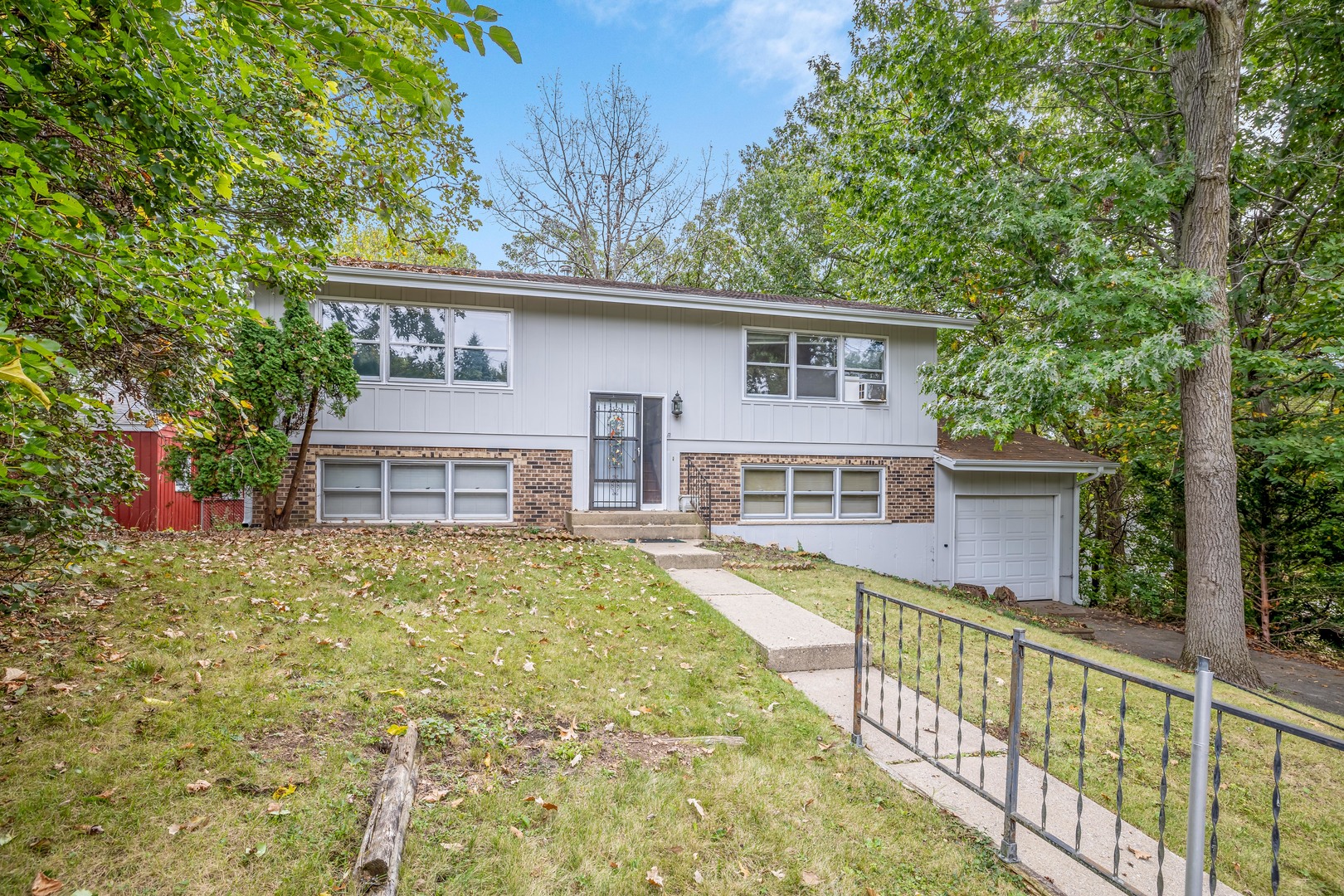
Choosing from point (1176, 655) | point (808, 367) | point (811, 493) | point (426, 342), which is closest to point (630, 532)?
Answer: point (811, 493)

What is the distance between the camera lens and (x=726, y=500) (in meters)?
11.9

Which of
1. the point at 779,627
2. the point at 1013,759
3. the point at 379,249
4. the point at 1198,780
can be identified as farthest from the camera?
the point at 379,249

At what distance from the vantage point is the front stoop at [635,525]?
34.3 ft

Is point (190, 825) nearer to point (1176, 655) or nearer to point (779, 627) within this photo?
point (779, 627)

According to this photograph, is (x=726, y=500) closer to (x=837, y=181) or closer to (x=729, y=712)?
(x=837, y=181)

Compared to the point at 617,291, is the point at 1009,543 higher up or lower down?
lower down

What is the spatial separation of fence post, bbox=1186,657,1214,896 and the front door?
979 cm

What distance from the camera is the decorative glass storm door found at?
11523mm

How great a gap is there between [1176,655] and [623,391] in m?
9.52

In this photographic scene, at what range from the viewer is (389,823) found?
2.54m

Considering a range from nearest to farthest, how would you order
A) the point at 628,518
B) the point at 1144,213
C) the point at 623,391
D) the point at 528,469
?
the point at 1144,213
the point at 628,518
the point at 528,469
the point at 623,391

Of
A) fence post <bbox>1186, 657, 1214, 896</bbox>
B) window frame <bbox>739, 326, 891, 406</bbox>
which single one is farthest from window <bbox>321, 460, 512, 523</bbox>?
fence post <bbox>1186, 657, 1214, 896</bbox>

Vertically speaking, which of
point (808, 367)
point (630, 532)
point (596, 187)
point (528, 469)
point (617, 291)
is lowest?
point (630, 532)

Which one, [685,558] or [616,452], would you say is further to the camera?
[616,452]
